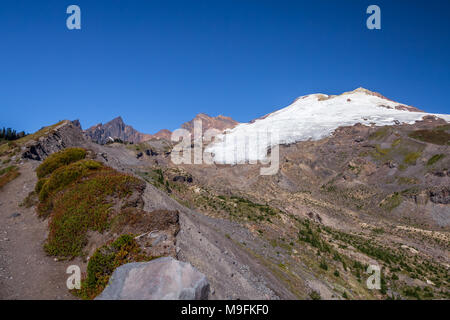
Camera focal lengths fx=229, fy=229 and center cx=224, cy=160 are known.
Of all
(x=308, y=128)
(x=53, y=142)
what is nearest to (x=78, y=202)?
(x=53, y=142)

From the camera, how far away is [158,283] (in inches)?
262

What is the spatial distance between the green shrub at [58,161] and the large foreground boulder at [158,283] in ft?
59.0

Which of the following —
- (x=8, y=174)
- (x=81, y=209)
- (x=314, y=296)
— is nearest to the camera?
(x=81, y=209)

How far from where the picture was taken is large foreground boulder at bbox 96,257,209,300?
6.39 metres

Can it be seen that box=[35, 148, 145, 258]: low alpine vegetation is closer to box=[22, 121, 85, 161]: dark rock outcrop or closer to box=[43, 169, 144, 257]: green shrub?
box=[43, 169, 144, 257]: green shrub

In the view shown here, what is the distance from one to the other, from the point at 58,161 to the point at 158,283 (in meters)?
20.1

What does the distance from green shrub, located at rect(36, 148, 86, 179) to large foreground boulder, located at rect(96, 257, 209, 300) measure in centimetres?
1798

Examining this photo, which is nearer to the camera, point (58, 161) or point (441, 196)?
point (58, 161)

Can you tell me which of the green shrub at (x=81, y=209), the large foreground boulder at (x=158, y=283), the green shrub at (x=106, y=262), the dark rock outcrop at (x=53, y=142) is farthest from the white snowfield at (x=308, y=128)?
the large foreground boulder at (x=158, y=283)

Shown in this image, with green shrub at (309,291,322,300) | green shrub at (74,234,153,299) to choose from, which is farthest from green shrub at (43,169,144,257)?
green shrub at (309,291,322,300)

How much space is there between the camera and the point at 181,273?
6.96 meters

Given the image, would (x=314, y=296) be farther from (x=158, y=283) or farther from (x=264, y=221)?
(x=158, y=283)

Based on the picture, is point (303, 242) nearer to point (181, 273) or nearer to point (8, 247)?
point (181, 273)
